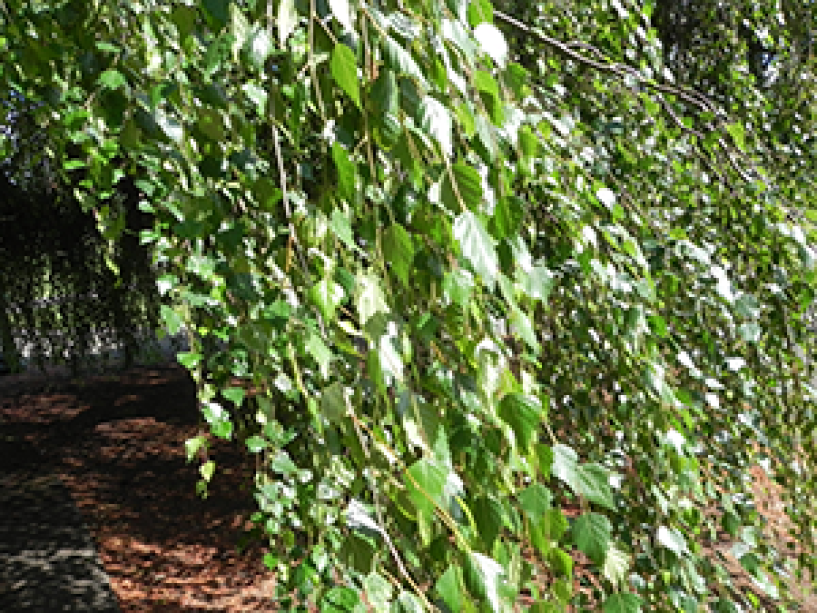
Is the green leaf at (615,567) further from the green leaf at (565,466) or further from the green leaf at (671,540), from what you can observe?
the green leaf at (671,540)

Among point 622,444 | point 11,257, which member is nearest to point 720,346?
point 622,444

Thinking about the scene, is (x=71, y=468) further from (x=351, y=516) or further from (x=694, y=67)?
(x=351, y=516)

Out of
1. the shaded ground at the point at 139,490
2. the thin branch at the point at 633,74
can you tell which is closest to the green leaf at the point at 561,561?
the thin branch at the point at 633,74

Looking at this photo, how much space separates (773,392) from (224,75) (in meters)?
1.45

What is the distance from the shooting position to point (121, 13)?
1.18m

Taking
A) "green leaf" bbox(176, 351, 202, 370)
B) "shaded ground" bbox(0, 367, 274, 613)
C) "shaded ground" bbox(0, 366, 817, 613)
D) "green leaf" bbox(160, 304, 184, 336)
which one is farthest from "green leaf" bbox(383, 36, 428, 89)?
"shaded ground" bbox(0, 367, 274, 613)

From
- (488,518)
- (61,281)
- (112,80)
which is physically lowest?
(488,518)

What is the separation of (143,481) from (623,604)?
4.09 m

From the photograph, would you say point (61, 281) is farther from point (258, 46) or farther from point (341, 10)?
point (341, 10)

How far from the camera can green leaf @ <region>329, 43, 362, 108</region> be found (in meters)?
0.60

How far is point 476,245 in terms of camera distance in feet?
1.98

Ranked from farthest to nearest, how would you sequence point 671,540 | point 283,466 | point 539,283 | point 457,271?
point 283,466 < point 671,540 < point 539,283 < point 457,271

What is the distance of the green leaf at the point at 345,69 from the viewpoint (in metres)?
0.60

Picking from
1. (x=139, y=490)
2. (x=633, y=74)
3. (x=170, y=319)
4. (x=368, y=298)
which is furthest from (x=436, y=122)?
(x=139, y=490)
